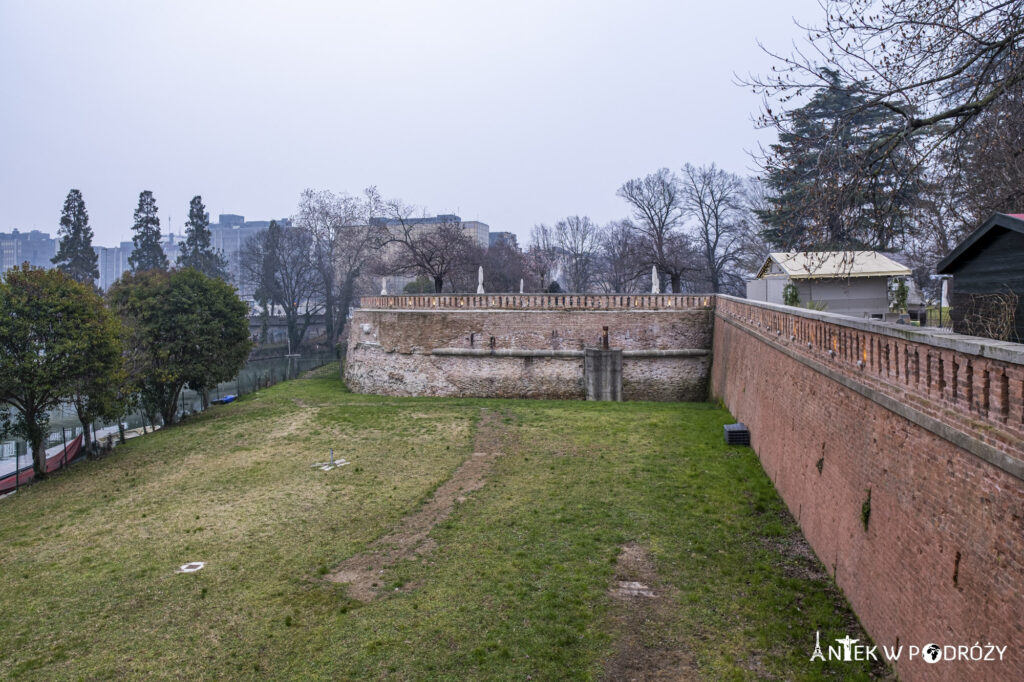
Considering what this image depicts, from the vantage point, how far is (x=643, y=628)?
7582 mm

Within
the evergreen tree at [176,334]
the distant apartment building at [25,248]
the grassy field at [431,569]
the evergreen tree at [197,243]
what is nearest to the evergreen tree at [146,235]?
Answer: the evergreen tree at [197,243]

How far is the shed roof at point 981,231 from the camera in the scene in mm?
6762

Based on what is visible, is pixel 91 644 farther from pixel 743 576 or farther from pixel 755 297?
pixel 755 297

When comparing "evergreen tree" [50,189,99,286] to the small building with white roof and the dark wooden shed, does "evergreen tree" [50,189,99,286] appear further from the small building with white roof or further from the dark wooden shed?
the dark wooden shed

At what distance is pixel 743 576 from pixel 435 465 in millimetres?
8454

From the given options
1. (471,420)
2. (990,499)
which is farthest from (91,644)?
(471,420)

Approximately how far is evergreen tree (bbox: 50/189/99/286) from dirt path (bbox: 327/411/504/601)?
166 ft

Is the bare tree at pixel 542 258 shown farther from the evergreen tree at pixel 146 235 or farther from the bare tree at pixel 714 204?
the evergreen tree at pixel 146 235

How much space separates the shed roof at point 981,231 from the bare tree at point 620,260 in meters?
29.3

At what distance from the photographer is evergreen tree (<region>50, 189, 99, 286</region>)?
53344 millimetres

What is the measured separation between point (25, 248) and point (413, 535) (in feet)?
700

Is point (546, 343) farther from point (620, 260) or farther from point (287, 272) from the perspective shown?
point (287, 272)

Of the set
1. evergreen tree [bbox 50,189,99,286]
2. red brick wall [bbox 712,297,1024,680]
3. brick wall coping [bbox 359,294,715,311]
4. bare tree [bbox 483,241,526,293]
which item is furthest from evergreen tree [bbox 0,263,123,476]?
evergreen tree [bbox 50,189,99,286]

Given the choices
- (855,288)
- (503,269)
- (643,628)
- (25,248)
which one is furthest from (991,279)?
(25,248)
